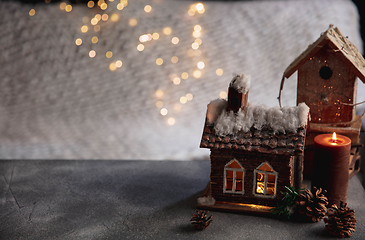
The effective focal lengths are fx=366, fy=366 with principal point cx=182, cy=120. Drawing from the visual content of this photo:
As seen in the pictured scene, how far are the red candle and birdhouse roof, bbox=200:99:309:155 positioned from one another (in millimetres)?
151

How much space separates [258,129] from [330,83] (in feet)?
1.72

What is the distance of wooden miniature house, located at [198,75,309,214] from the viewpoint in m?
1.47

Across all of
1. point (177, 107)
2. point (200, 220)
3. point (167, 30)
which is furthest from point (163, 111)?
point (200, 220)

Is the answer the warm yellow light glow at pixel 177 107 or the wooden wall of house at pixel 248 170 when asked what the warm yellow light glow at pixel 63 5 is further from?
the wooden wall of house at pixel 248 170

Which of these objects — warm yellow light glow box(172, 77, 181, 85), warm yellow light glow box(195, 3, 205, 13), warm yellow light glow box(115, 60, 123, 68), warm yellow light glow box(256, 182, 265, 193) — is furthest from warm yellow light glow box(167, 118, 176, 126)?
warm yellow light glow box(256, 182, 265, 193)

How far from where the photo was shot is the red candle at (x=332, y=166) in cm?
151

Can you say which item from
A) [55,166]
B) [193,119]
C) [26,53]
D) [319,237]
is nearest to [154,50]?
[193,119]

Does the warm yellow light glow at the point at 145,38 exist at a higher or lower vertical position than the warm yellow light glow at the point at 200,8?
lower

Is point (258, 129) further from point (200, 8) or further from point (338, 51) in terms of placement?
point (200, 8)

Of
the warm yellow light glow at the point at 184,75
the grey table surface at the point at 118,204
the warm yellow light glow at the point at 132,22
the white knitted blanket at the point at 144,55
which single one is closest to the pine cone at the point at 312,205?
the grey table surface at the point at 118,204

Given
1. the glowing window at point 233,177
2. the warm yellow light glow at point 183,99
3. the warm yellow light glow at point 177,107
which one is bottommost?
the glowing window at point 233,177

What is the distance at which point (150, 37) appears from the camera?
114 inches

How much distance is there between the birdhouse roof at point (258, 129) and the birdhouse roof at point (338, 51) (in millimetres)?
300

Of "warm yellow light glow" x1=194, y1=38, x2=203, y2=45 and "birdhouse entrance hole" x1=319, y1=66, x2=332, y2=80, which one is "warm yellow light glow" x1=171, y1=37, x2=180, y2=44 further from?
"birdhouse entrance hole" x1=319, y1=66, x2=332, y2=80
